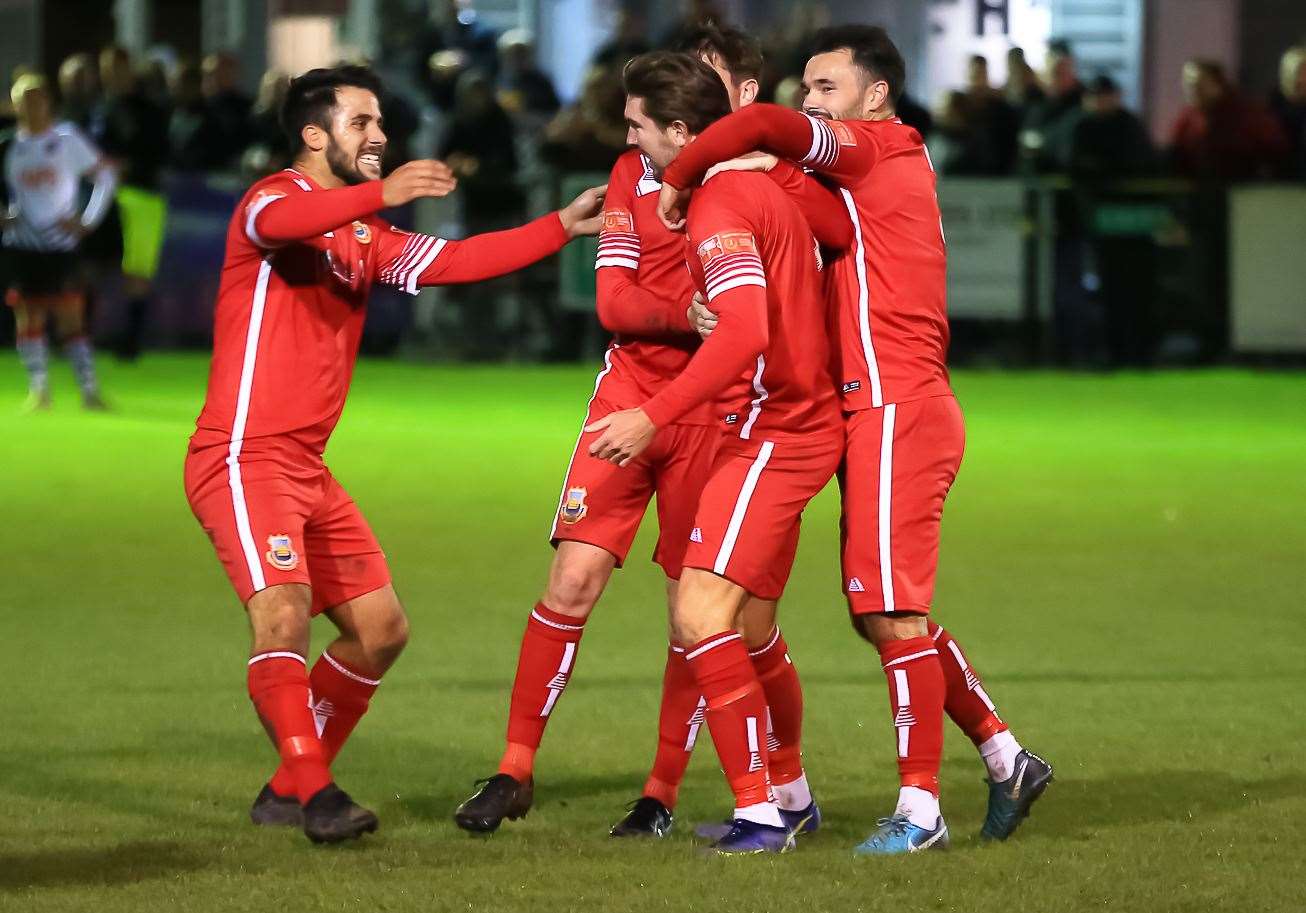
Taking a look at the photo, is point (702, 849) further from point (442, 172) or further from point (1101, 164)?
point (1101, 164)

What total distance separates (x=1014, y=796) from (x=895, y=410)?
97 cm

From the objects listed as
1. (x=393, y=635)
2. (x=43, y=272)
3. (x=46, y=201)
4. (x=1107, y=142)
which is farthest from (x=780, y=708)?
(x=1107, y=142)

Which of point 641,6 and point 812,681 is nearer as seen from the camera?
point 812,681

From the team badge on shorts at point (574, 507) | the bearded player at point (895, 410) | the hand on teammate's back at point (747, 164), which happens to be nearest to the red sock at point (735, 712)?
the bearded player at point (895, 410)

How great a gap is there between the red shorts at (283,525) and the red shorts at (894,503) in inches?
49.5

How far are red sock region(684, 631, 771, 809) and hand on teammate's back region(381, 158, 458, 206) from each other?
1239 mm

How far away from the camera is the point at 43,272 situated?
16.3m

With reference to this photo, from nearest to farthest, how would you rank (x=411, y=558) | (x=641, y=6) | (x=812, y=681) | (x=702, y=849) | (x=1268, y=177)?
(x=702, y=849) < (x=812, y=681) < (x=411, y=558) < (x=1268, y=177) < (x=641, y=6)

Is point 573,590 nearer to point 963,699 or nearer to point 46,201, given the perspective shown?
point 963,699

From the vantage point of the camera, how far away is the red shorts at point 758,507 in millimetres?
5422

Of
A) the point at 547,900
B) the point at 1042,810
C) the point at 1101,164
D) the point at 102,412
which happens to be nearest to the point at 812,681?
the point at 1042,810

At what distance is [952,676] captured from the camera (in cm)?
569

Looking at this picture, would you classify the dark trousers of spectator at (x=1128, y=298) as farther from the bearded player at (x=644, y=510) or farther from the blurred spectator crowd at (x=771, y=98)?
the bearded player at (x=644, y=510)

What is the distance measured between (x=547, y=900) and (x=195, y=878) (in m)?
0.80
